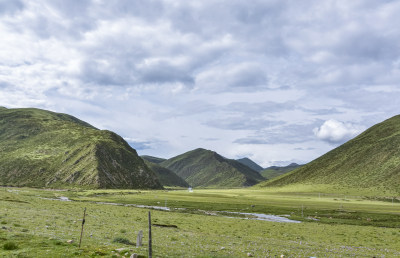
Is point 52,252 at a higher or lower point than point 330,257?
higher

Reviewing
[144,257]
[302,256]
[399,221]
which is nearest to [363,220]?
[399,221]

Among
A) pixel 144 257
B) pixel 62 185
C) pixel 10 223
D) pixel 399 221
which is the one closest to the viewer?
pixel 144 257

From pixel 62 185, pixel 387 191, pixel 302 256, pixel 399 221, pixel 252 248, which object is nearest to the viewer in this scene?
pixel 302 256

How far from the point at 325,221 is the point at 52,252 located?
63712mm

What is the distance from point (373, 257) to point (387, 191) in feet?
614

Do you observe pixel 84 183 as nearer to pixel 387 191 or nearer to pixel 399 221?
pixel 399 221

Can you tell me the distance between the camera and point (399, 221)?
64.8m

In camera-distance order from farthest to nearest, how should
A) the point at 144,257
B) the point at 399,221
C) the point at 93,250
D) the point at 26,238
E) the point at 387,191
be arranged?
the point at 387,191 < the point at 399,221 < the point at 26,238 < the point at 93,250 < the point at 144,257

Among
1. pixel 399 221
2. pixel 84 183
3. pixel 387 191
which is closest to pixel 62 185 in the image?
pixel 84 183

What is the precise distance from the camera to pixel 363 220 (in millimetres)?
66438

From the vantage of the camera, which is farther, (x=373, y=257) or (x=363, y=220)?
(x=363, y=220)

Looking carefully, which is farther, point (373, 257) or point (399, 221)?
point (399, 221)

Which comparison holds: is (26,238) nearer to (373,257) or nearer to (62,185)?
(373,257)

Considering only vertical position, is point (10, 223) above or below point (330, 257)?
above
